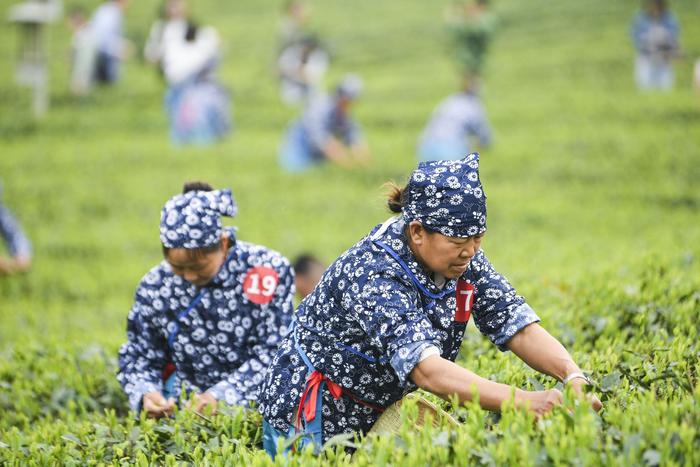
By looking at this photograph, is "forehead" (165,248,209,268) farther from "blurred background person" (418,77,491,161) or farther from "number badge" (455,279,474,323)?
"blurred background person" (418,77,491,161)

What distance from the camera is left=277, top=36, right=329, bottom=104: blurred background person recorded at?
1916cm

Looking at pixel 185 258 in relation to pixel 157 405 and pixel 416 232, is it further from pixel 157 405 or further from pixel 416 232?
pixel 416 232

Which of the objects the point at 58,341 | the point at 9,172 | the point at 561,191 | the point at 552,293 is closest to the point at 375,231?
the point at 552,293

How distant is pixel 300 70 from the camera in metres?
19.3

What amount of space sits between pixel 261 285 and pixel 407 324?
1.60 m

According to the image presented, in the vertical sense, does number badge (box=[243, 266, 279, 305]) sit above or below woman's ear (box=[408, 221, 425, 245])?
below

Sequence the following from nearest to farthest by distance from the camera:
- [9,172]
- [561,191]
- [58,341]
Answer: [58,341] < [561,191] < [9,172]

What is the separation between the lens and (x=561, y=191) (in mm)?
13688

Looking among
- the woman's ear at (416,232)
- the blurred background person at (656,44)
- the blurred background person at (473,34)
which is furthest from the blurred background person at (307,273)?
the blurred background person at (656,44)

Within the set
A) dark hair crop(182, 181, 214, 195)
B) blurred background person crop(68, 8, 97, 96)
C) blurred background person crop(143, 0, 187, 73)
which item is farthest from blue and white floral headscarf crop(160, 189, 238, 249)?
blurred background person crop(68, 8, 97, 96)

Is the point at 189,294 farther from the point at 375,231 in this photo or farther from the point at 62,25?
the point at 62,25

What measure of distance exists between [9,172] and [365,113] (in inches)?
275

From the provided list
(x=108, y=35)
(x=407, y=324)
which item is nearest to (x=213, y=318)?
(x=407, y=324)

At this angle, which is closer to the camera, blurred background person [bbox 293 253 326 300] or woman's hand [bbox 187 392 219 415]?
woman's hand [bbox 187 392 219 415]
